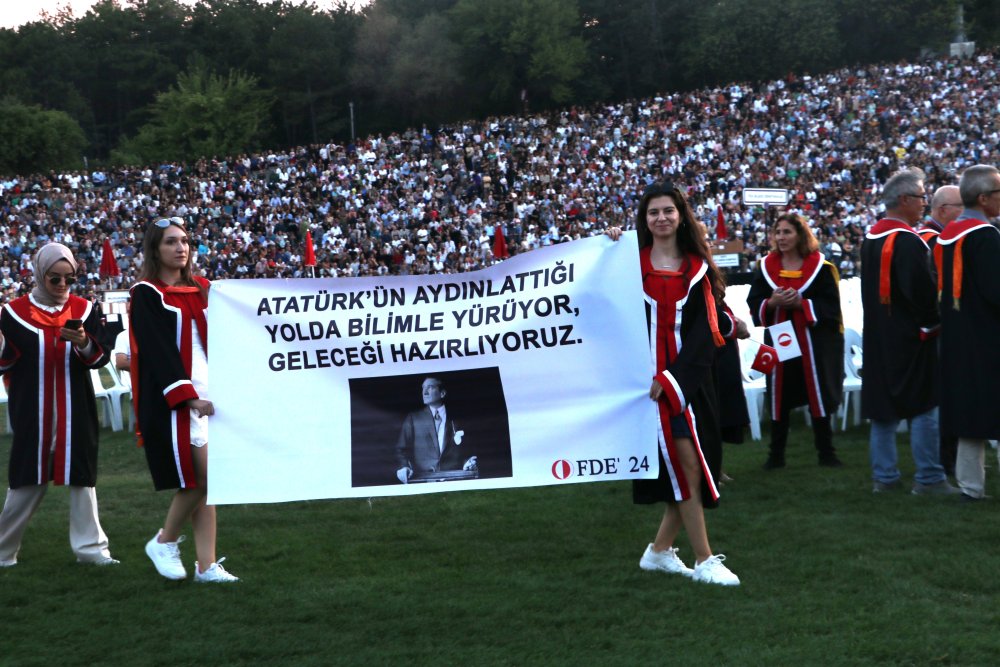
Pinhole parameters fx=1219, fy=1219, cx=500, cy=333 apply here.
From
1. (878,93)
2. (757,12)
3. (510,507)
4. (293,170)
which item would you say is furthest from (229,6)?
(510,507)

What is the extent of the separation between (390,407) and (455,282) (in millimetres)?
628

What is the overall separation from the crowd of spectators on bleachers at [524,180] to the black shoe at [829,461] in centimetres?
2281

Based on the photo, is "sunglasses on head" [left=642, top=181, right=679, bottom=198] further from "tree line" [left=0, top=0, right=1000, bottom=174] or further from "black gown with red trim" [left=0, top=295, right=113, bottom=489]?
"tree line" [left=0, top=0, right=1000, bottom=174]

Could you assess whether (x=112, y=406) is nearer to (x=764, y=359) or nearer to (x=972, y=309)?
(x=764, y=359)

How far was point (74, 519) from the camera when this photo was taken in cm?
651

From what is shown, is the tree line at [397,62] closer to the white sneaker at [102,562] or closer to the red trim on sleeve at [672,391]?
the white sneaker at [102,562]

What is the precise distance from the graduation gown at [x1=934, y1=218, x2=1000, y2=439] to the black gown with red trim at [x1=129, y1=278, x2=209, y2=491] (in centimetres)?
418

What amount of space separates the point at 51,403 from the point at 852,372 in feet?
23.1

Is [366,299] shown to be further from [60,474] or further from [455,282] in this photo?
[60,474]

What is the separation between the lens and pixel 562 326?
533cm

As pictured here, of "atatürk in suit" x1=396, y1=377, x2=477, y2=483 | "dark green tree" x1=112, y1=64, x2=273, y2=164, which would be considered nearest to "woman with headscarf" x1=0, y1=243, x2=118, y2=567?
"atatürk in suit" x1=396, y1=377, x2=477, y2=483

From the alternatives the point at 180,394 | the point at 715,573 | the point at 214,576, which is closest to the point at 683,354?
the point at 715,573

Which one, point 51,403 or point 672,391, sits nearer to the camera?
point 672,391

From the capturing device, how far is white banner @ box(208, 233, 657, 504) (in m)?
5.27
